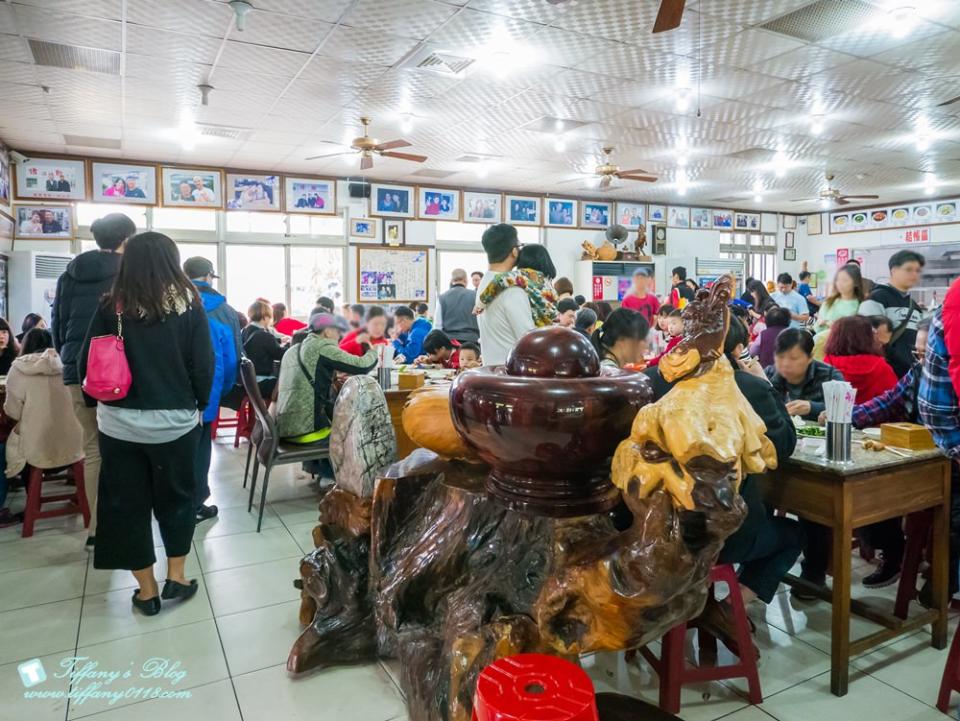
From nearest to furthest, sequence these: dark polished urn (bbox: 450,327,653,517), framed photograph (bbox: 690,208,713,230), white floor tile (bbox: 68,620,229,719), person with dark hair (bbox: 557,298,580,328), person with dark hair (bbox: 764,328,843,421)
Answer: dark polished urn (bbox: 450,327,653,517) < white floor tile (bbox: 68,620,229,719) < person with dark hair (bbox: 764,328,843,421) < person with dark hair (bbox: 557,298,580,328) < framed photograph (bbox: 690,208,713,230)

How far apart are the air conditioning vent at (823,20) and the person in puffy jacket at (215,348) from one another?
3.71 metres

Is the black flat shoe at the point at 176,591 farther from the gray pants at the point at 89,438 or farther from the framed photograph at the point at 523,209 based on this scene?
the framed photograph at the point at 523,209

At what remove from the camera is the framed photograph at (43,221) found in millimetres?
7270

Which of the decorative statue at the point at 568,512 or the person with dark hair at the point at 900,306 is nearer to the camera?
the decorative statue at the point at 568,512

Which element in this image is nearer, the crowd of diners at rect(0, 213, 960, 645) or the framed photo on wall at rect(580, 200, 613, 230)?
the crowd of diners at rect(0, 213, 960, 645)

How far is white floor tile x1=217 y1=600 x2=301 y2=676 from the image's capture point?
2082 mm

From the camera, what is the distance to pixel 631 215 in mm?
11070

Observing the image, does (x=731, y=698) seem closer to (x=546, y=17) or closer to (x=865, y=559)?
(x=865, y=559)

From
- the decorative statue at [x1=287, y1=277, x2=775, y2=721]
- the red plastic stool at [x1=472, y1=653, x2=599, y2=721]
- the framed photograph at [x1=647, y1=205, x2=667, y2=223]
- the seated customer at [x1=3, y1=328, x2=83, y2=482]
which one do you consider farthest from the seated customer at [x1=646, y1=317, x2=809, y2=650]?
the framed photograph at [x1=647, y1=205, x2=667, y2=223]

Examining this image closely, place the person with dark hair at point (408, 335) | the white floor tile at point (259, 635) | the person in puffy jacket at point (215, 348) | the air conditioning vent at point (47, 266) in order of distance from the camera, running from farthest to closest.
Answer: the air conditioning vent at point (47, 266) < the person with dark hair at point (408, 335) < the person in puffy jacket at point (215, 348) < the white floor tile at point (259, 635)

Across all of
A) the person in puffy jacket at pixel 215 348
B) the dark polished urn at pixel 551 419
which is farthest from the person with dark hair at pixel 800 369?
the person in puffy jacket at pixel 215 348

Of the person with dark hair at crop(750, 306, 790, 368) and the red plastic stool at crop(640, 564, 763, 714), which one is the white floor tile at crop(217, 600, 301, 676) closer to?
the red plastic stool at crop(640, 564, 763, 714)

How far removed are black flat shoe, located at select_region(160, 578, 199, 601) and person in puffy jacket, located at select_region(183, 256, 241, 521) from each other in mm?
812

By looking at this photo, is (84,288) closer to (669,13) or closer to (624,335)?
(624,335)
